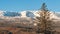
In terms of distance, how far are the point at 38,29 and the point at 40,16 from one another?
249 cm

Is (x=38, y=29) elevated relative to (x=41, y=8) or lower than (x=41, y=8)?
lower

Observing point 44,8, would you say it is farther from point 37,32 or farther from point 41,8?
point 37,32

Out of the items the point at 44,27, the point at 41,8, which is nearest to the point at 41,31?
the point at 44,27

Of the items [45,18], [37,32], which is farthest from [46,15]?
[37,32]

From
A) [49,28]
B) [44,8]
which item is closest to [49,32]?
[49,28]

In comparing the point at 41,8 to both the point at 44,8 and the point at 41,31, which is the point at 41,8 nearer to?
the point at 44,8

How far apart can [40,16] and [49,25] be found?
2415 mm

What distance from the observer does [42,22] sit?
49.3m

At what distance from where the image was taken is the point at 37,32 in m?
51.0

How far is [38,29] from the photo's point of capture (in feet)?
163

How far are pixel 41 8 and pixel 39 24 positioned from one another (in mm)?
3532

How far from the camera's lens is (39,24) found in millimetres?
49500

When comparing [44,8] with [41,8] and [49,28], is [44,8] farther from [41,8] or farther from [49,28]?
[49,28]

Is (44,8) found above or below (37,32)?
above
